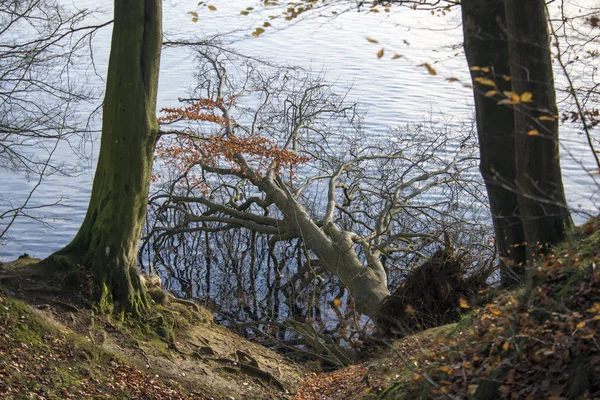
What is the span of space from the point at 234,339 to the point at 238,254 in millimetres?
5368

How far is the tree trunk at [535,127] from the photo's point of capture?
6262mm

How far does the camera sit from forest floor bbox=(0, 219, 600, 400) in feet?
14.8

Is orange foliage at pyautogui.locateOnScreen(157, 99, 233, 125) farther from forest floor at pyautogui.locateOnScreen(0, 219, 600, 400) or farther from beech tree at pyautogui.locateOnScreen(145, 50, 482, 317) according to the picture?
forest floor at pyautogui.locateOnScreen(0, 219, 600, 400)

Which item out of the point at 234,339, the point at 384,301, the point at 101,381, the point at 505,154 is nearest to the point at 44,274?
the point at 101,381

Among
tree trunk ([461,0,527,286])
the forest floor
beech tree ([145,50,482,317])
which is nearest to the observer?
the forest floor

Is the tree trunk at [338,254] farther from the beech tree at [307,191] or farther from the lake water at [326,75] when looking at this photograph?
the lake water at [326,75]

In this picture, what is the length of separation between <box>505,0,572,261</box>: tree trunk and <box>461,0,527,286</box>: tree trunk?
0.29 meters

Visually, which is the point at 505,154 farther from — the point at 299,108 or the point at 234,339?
the point at 299,108

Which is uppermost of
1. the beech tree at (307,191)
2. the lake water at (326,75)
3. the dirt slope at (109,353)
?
the lake water at (326,75)

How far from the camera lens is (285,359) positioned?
1093cm

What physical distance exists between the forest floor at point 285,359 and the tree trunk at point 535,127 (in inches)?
15.6

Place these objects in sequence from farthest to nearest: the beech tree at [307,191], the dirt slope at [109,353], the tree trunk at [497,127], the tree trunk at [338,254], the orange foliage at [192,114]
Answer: the beech tree at [307,191]
the tree trunk at [338,254]
the orange foliage at [192,114]
the tree trunk at [497,127]
the dirt slope at [109,353]

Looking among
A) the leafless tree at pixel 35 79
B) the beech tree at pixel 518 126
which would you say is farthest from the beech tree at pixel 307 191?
the beech tree at pixel 518 126

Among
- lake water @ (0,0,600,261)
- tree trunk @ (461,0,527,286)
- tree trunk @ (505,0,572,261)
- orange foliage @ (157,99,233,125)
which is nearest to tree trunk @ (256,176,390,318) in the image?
orange foliage @ (157,99,233,125)
